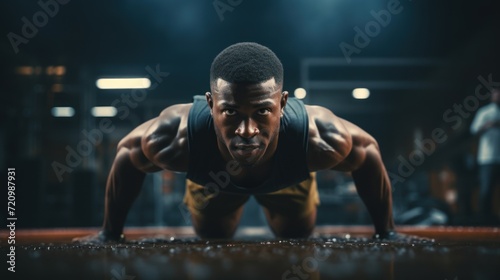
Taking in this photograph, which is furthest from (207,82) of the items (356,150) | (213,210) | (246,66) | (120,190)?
(246,66)

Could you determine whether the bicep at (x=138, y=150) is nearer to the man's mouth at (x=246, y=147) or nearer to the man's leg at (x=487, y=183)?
the man's mouth at (x=246, y=147)

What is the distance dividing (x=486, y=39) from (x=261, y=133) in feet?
13.9

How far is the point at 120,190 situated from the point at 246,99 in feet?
2.33

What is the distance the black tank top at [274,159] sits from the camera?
177cm

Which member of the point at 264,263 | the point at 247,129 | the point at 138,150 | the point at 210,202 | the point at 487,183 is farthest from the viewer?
the point at 487,183

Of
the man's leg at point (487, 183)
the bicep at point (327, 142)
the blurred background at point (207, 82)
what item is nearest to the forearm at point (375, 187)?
the bicep at point (327, 142)

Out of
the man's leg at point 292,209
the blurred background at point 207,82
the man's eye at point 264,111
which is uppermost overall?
the blurred background at point 207,82

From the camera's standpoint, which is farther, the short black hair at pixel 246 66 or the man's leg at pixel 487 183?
the man's leg at pixel 487 183

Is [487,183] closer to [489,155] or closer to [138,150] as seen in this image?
[489,155]

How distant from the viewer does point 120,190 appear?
6.47 feet

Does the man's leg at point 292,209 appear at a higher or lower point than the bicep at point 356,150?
lower

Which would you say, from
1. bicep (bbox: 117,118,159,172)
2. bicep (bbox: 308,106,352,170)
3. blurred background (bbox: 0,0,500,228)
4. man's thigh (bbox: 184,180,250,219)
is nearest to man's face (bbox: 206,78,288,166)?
bicep (bbox: 308,106,352,170)

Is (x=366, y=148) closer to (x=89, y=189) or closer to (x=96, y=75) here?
(x=89, y=189)

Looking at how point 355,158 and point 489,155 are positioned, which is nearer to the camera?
point 355,158
